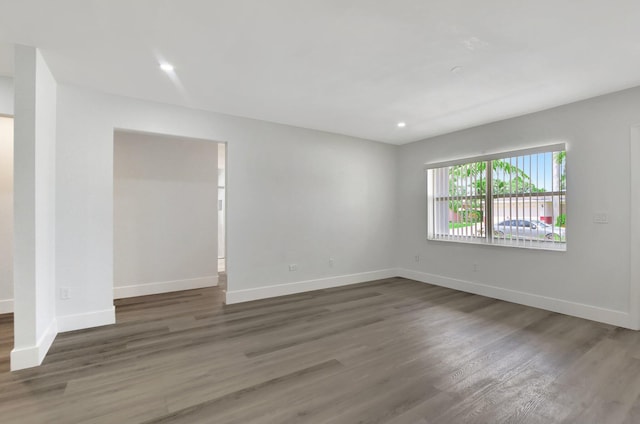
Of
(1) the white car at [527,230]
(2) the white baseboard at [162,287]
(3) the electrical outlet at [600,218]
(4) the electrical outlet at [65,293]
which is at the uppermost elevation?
(3) the electrical outlet at [600,218]

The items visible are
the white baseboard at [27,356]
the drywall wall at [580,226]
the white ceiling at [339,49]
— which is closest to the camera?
the white ceiling at [339,49]

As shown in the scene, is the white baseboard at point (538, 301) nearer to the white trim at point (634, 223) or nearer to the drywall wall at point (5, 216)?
the white trim at point (634, 223)

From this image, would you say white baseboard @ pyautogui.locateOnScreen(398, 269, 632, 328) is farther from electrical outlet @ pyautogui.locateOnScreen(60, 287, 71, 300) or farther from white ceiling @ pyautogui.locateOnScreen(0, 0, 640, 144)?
electrical outlet @ pyautogui.locateOnScreen(60, 287, 71, 300)

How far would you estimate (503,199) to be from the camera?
4391mm

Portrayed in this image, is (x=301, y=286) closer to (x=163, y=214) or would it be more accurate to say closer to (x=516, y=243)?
(x=163, y=214)

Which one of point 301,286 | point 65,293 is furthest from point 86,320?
point 301,286

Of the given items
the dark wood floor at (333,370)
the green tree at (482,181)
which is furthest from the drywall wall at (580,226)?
the dark wood floor at (333,370)

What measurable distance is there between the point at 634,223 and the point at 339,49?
3662 millimetres

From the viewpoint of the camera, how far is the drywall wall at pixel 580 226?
330cm

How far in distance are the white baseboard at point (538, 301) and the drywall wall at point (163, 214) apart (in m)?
4.04

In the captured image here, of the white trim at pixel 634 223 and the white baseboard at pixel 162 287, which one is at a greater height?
the white trim at pixel 634 223

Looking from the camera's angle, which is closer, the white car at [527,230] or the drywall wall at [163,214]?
the white car at [527,230]

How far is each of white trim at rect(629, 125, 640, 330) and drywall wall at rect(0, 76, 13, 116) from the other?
21.6ft

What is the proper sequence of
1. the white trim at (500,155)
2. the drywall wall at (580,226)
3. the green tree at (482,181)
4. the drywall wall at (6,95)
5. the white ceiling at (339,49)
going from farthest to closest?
the green tree at (482,181)
the white trim at (500,155)
the drywall wall at (580,226)
the drywall wall at (6,95)
the white ceiling at (339,49)
